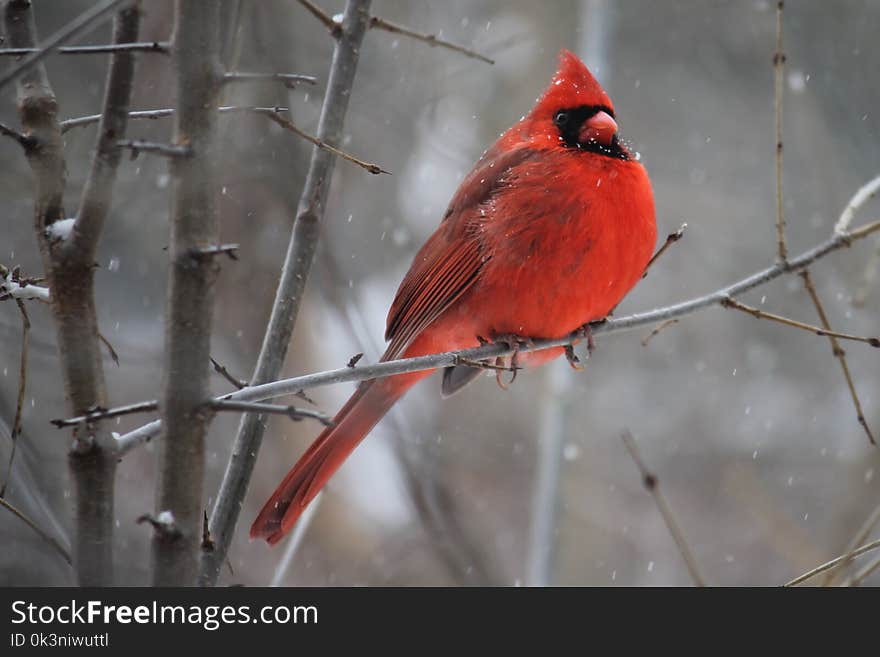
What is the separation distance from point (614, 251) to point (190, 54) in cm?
161

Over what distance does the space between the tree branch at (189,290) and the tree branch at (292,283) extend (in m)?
0.44

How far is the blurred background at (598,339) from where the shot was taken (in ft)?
15.2

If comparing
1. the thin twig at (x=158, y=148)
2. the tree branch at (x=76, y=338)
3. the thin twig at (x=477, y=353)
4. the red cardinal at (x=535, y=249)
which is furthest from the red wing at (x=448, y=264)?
the thin twig at (x=158, y=148)

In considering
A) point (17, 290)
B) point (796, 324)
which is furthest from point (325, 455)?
point (796, 324)

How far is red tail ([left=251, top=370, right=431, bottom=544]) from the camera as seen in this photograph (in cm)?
228

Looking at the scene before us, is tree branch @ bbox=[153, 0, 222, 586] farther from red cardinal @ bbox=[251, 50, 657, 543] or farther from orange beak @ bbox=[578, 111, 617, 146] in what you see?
orange beak @ bbox=[578, 111, 617, 146]

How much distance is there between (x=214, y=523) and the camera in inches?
71.4

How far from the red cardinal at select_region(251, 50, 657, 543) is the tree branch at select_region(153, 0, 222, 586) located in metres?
1.14

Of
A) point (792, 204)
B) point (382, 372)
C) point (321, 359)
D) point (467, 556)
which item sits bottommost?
point (382, 372)

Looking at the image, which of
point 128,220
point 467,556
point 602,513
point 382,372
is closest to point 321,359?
point 128,220

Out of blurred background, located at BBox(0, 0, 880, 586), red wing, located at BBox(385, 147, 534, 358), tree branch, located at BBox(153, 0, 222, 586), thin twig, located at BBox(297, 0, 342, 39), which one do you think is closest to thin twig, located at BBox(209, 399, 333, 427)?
tree branch, located at BBox(153, 0, 222, 586)

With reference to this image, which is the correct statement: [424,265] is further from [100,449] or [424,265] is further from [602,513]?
[602,513]

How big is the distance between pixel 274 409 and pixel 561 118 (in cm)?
194

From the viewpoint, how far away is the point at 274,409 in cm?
125
